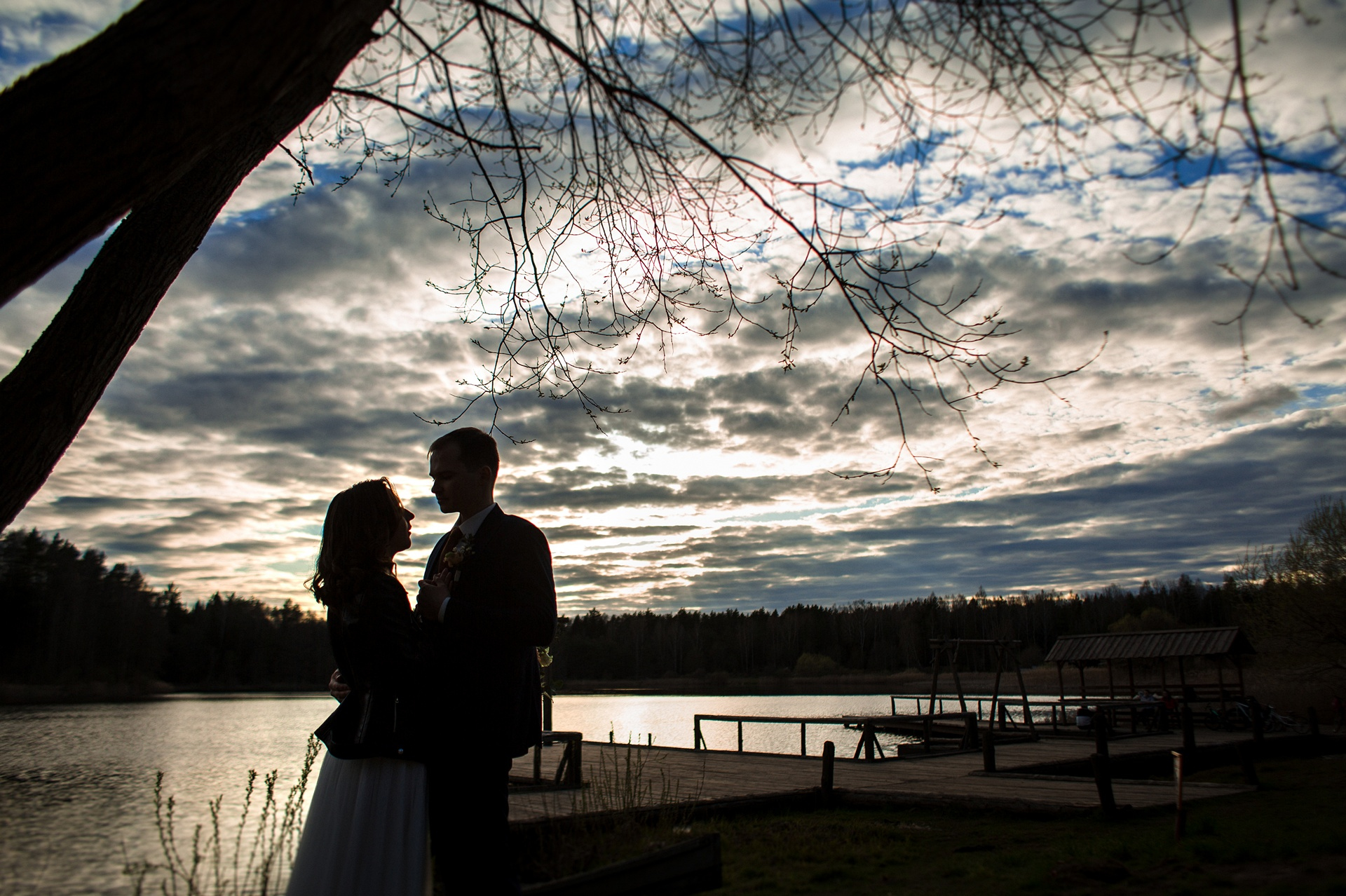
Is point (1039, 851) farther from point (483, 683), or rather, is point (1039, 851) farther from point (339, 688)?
point (339, 688)

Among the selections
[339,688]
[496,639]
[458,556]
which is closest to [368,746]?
[339,688]

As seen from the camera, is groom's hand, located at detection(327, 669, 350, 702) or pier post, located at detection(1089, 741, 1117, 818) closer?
groom's hand, located at detection(327, 669, 350, 702)

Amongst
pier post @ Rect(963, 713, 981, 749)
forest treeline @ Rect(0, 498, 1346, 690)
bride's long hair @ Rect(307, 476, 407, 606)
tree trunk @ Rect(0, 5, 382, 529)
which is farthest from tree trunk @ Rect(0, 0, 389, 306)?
forest treeline @ Rect(0, 498, 1346, 690)

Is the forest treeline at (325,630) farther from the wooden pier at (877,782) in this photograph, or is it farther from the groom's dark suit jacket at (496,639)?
the groom's dark suit jacket at (496,639)

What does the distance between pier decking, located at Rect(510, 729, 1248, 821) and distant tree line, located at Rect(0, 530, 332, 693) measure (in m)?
60.6

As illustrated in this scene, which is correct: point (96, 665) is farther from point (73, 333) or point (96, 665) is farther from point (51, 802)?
point (73, 333)

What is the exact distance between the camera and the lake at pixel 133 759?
10.6 meters

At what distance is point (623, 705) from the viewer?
5044 cm

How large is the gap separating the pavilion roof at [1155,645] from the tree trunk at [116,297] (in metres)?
23.5

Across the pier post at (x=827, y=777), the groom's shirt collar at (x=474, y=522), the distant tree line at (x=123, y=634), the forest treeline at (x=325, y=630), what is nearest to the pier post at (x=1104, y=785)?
the pier post at (x=827, y=777)

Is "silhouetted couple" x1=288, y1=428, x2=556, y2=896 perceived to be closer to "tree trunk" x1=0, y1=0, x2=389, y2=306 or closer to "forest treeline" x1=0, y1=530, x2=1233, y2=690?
"tree trunk" x1=0, y1=0, x2=389, y2=306

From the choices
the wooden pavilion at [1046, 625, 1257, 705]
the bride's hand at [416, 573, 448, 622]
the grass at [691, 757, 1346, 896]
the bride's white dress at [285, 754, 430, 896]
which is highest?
the bride's hand at [416, 573, 448, 622]

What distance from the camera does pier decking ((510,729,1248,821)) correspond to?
7.45 metres

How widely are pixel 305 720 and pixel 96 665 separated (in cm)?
3795
